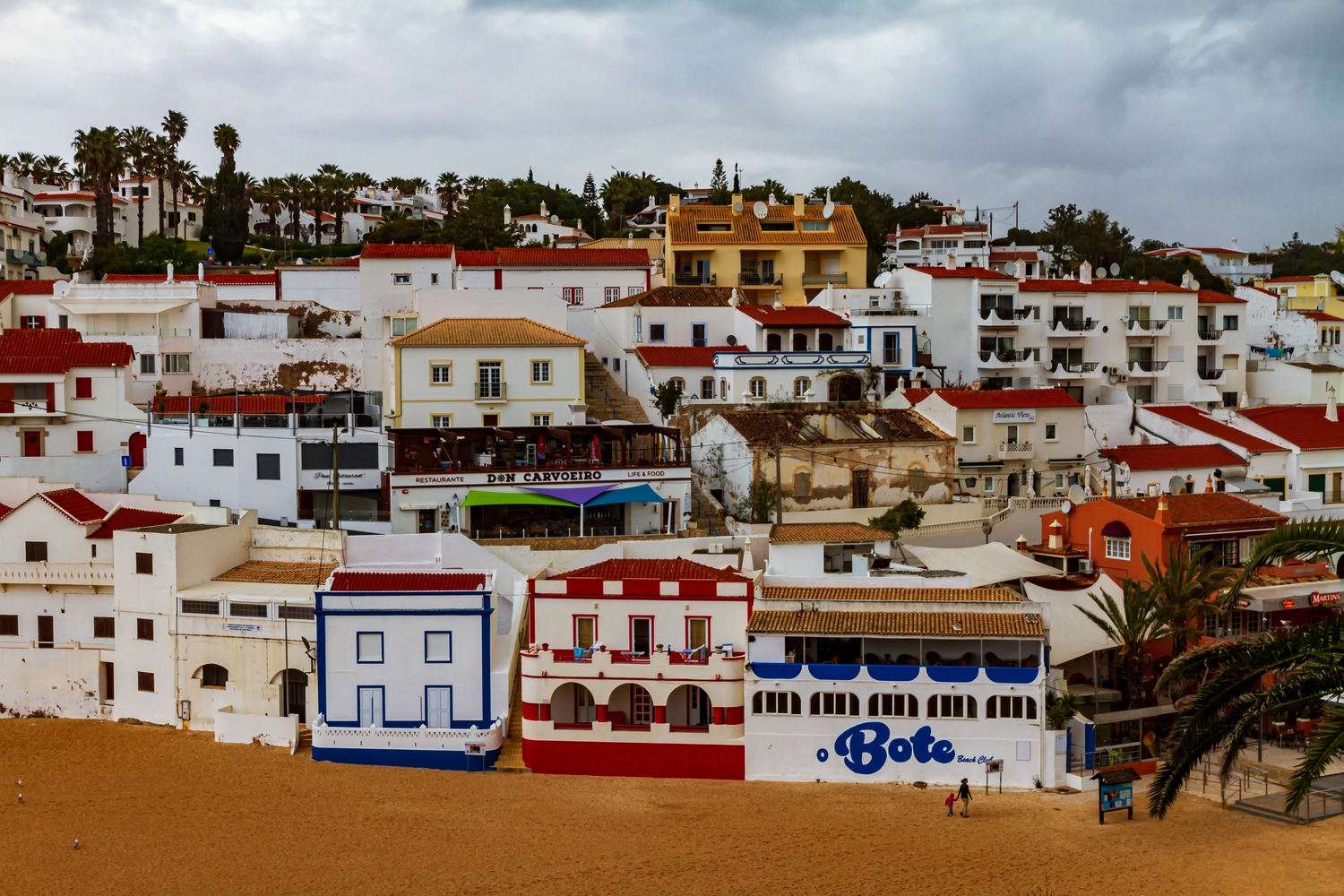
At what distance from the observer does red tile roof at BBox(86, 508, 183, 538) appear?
137 ft

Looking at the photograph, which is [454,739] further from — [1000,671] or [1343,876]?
[1343,876]

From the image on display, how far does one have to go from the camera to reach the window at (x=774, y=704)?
119 feet

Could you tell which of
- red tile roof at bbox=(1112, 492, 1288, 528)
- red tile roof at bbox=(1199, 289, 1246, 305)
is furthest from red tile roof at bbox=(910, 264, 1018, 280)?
red tile roof at bbox=(1112, 492, 1288, 528)

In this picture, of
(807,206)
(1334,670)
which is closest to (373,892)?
(1334,670)

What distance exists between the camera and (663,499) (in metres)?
47.7

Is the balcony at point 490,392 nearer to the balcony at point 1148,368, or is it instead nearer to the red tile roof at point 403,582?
the red tile roof at point 403,582

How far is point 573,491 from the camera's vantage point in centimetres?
4722

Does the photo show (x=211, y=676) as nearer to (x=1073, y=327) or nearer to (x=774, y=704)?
(x=774, y=704)

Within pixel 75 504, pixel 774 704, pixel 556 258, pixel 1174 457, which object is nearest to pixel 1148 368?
pixel 1174 457

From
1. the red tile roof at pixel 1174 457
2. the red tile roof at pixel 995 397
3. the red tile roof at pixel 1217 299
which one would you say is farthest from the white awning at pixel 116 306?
the red tile roof at pixel 1217 299

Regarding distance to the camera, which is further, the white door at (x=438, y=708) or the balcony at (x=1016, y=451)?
the balcony at (x=1016, y=451)

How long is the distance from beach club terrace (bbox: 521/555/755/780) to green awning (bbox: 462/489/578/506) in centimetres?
855

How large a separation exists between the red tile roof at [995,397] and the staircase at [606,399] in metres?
11.1

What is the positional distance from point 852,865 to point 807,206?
4654 cm
